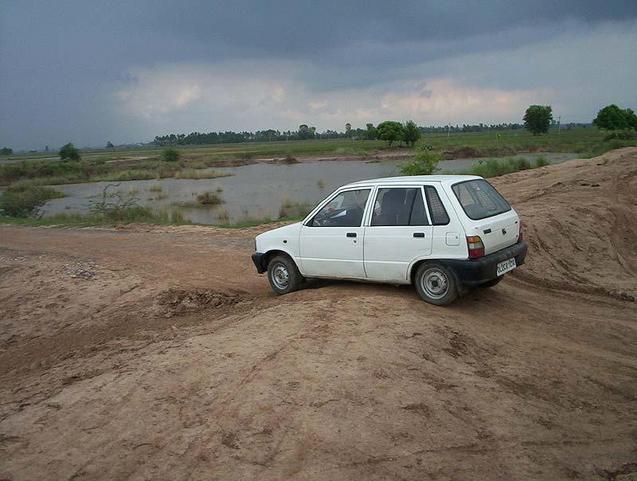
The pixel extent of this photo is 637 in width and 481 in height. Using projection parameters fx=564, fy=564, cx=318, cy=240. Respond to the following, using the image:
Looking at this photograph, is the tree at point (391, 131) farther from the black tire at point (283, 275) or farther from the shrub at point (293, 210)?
the black tire at point (283, 275)

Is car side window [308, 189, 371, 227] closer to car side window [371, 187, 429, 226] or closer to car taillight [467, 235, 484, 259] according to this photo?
car side window [371, 187, 429, 226]

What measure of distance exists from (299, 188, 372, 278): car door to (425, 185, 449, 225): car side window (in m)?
0.88

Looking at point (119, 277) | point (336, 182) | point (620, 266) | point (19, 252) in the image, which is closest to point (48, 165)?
point (336, 182)

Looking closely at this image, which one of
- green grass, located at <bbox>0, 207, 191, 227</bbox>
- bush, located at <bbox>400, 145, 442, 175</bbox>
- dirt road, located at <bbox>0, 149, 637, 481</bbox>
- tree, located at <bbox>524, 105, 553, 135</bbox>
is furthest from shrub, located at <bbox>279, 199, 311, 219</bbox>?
tree, located at <bbox>524, 105, 553, 135</bbox>

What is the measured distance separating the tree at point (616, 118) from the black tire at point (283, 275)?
83.8 m

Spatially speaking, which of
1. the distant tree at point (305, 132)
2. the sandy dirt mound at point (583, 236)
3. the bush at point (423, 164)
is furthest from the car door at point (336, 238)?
the distant tree at point (305, 132)

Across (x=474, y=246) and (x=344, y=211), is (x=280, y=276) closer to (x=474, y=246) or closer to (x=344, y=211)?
(x=344, y=211)

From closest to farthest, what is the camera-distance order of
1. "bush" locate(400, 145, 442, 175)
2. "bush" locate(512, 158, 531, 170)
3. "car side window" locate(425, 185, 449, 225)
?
"car side window" locate(425, 185, 449, 225) < "bush" locate(400, 145, 442, 175) < "bush" locate(512, 158, 531, 170)

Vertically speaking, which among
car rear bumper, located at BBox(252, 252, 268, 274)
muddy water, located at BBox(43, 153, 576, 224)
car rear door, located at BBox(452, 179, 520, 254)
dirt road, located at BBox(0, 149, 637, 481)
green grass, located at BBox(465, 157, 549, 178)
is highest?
car rear door, located at BBox(452, 179, 520, 254)

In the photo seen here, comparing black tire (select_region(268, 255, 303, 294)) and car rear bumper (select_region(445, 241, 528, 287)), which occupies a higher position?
car rear bumper (select_region(445, 241, 528, 287))

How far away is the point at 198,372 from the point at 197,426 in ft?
3.00

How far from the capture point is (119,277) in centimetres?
1060

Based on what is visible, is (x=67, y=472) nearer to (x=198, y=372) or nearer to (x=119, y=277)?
→ (x=198, y=372)

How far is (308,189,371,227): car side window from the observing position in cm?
736
